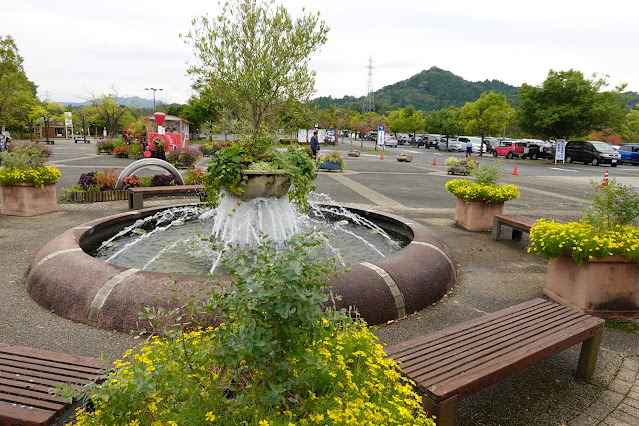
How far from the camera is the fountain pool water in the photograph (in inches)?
237

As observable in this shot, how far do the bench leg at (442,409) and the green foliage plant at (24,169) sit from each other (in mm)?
9747

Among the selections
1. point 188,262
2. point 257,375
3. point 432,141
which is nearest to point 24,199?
point 188,262

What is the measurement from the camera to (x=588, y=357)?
3.70m

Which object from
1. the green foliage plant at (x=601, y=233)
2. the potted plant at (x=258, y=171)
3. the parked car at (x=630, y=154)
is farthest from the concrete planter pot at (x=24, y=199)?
the parked car at (x=630, y=154)

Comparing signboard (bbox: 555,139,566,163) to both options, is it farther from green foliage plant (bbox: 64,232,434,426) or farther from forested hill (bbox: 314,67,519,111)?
forested hill (bbox: 314,67,519,111)

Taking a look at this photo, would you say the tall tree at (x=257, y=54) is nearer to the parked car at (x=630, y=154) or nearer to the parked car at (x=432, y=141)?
the parked car at (x=630, y=154)

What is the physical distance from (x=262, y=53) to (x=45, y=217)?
23.0 feet

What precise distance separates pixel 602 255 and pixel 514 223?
9.53 ft

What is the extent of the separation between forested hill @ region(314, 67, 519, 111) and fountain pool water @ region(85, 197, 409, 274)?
350 feet

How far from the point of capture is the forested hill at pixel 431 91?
12188cm

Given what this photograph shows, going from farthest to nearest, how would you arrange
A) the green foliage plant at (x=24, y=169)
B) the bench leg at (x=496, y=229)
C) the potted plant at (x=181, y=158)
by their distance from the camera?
the potted plant at (x=181, y=158) < the green foliage plant at (x=24, y=169) < the bench leg at (x=496, y=229)

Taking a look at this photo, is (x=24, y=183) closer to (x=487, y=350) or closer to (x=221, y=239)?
(x=221, y=239)

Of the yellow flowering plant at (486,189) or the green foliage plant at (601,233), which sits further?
the yellow flowering plant at (486,189)

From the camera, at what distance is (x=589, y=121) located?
32.1 meters
